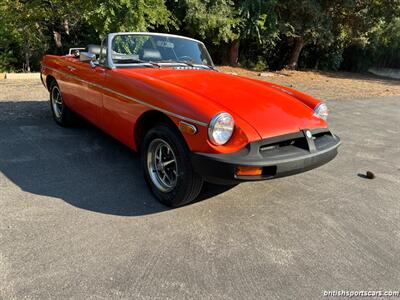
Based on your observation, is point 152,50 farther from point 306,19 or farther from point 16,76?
point 306,19

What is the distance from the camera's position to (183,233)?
281cm

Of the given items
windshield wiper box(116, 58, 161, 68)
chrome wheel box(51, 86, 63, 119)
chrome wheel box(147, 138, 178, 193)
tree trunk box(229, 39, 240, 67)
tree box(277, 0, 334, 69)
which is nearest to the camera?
chrome wheel box(147, 138, 178, 193)

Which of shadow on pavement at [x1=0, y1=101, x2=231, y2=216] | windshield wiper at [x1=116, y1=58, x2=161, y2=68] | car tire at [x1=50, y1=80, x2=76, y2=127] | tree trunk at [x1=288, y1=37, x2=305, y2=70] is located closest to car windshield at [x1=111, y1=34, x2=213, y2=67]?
windshield wiper at [x1=116, y1=58, x2=161, y2=68]

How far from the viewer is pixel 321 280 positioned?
236 centimetres

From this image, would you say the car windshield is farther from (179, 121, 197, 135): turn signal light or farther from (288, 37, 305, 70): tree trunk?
(288, 37, 305, 70): tree trunk

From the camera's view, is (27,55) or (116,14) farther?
(27,55)

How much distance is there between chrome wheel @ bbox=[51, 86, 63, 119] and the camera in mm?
5473

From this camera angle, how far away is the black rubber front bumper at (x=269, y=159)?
2668 mm

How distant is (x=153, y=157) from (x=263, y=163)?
1157mm

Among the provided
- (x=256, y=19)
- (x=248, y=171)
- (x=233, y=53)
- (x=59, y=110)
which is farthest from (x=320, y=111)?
(x=233, y=53)

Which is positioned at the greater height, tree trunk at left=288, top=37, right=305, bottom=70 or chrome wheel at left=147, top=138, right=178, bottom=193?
tree trunk at left=288, top=37, right=305, bottom=70

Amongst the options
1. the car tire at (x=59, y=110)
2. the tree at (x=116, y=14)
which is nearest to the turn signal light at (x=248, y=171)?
the car tire at (x=59, y=110)

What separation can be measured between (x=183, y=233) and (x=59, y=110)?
3.67 meters

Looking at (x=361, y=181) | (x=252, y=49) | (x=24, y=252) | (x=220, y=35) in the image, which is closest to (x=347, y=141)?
(x=361, y=181)
